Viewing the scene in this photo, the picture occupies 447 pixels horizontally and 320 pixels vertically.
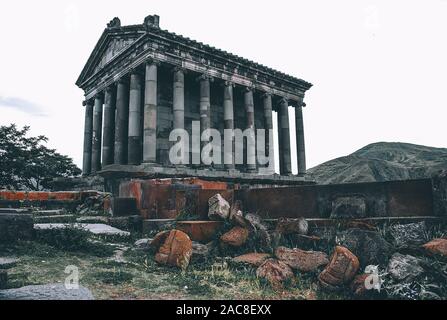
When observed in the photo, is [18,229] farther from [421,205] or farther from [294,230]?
[421,205]

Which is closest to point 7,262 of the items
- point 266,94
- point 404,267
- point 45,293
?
point 45,293

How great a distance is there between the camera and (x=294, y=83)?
81.3ft

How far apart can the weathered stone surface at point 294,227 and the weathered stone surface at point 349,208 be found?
58cm

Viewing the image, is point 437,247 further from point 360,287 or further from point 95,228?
point 95,228

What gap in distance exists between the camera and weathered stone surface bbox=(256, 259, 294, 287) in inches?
152

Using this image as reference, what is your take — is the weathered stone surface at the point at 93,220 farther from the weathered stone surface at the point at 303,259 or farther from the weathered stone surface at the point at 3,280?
the weathered stone surface at the point at 303,259

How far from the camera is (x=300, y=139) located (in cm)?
2488

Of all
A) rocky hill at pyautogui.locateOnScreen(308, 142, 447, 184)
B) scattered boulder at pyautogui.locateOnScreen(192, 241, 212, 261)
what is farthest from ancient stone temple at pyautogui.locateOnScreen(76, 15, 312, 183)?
scattered boulder at pyautogui.locateOnScreen(192, 241, 212, 261)

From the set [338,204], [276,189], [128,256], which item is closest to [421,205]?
[338,204]

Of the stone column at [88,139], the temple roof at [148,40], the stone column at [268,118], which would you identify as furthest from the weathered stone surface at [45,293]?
the stone column at [268,118]

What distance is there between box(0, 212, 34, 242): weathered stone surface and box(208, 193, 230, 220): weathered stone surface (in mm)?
3017

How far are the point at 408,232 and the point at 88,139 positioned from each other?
22.0 m

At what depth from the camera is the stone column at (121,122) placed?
18906 millimetres

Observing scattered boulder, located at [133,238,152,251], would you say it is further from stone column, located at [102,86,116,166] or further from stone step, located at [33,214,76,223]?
stone column, located at [102,86,116,166]
